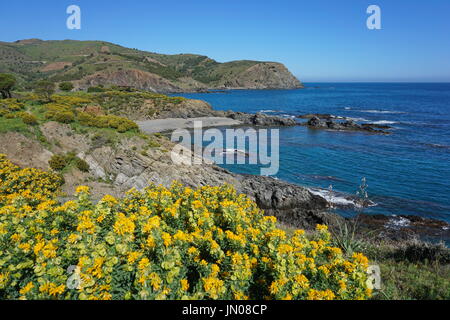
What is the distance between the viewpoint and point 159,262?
4379 millimetres

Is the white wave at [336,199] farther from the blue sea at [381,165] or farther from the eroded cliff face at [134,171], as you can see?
the blue sea at [381,165]

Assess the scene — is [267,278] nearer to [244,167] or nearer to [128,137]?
[128,137]

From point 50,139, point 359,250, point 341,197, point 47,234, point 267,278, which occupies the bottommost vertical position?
point 341,197

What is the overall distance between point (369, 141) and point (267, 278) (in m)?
48.6

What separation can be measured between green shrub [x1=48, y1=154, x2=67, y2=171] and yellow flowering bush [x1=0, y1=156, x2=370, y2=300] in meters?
16.8

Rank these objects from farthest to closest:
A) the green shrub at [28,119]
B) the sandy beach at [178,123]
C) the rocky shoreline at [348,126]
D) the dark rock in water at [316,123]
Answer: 1. the dark rock in water at [316,123]
2. the rocky shoreline at [348,126]
3. the sandy beach at [178,123]
4. the green shrub at [28,119]

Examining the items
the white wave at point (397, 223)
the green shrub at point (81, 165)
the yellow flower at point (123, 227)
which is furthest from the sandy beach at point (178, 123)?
the yellow flower at point (123, 227)

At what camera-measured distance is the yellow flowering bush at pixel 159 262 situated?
12.5 feet

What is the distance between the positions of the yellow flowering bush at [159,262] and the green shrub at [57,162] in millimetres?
16762

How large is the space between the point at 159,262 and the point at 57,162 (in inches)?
813

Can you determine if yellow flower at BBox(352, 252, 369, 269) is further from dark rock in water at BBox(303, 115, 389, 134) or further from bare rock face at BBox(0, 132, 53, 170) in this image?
dark rock in water at BBox(303, 115, 389, 134)

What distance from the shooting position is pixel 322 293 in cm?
390

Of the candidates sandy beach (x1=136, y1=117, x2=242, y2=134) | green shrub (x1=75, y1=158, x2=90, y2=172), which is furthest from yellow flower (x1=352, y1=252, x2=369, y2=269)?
sandy beach (x1=136, y1=117, x2=242, y2=134)
